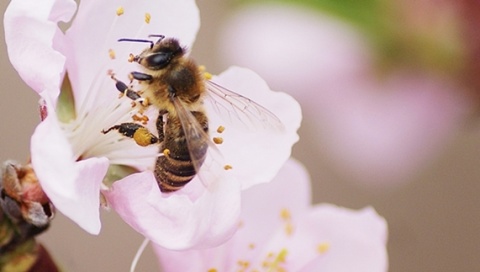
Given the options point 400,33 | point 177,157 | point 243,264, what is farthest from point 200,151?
point 400,33

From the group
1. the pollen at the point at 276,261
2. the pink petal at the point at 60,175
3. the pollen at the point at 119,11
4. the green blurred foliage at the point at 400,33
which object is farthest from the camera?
the green blurred foliage at the point at 400,33

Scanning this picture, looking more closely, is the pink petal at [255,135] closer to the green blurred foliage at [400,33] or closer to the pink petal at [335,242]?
the pink petal at [335,242]

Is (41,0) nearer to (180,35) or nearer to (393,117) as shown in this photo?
(180,35)

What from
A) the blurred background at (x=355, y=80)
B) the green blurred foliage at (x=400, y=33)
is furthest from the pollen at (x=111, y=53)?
the green blurred foliage at (x=400, y=33)

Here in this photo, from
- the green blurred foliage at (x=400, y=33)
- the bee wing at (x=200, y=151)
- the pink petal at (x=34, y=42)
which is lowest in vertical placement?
the green blurred foliage at (x=400, y=33)

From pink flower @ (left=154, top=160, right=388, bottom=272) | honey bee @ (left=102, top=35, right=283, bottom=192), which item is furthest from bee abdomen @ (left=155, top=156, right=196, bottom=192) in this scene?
pink flower @ (left=154, top=160, right=388, bottom=272)

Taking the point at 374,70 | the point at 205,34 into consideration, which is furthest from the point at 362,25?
the point at 205,34
